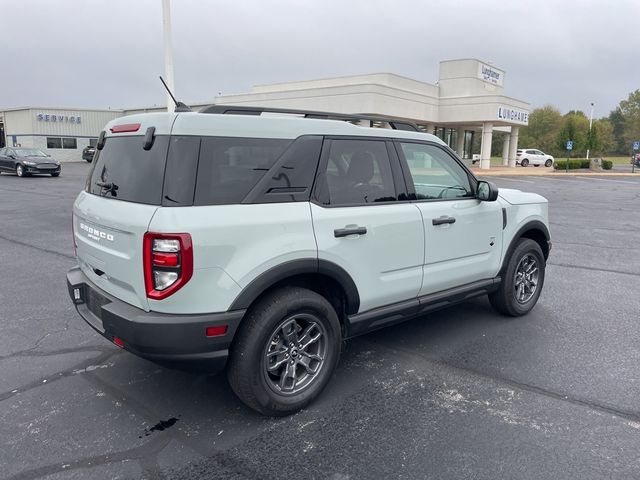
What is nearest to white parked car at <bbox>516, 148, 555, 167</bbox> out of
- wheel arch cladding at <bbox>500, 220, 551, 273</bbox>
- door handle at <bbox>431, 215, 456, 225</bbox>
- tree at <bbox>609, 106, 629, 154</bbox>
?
wheel arch cladding at <bbox>500, 220, 551, 273</bbox>

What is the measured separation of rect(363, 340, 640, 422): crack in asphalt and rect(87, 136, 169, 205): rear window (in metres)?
2.49

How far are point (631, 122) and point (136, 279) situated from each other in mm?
113208

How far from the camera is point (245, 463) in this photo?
9.23ft

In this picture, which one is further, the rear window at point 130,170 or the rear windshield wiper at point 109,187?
the rear windshield wiper at point 109,187

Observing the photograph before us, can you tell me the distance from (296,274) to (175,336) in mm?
830

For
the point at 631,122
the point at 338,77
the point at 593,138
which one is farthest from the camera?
the point at 631,122

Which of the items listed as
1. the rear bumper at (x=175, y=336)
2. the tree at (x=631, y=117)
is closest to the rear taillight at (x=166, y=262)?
the rear bumper at (x=175, y=336)

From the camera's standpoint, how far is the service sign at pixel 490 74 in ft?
132

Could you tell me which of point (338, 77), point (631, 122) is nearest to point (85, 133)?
point (338, 77)

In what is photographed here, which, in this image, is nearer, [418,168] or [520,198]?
[418,168]

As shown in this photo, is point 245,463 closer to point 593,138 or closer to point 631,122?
point 593,138

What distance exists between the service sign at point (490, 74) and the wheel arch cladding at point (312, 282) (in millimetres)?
40482

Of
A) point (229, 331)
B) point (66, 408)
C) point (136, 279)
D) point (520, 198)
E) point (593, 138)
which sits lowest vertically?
point (66, 408)

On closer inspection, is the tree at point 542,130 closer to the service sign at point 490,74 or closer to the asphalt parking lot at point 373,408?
the service sign at point 490,74
